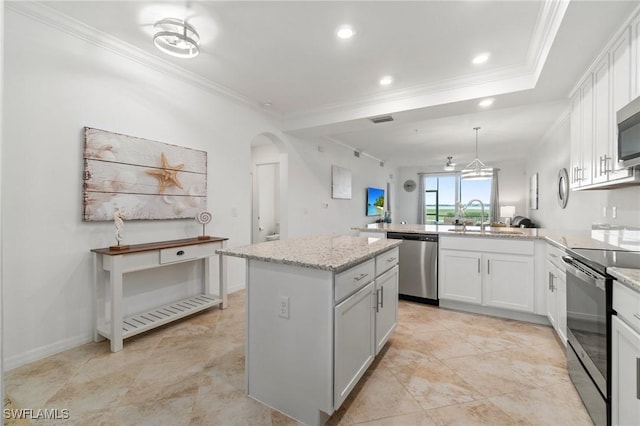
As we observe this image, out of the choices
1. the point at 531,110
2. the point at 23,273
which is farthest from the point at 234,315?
the point at 531,110

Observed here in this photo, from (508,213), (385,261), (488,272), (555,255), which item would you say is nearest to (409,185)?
(508,213)

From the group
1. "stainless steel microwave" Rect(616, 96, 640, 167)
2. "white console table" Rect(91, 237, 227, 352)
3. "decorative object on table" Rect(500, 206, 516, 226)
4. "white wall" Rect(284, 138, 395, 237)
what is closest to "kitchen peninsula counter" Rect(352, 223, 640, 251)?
"stainless steel microwave" Rect(616, 96, 640, 167)

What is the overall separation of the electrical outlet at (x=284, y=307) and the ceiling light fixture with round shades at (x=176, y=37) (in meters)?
2.19

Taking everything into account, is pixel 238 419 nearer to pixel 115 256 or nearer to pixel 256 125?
pixel 115 256

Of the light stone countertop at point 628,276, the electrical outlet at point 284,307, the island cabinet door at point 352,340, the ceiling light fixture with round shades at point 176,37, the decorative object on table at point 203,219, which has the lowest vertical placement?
the island cabinet door at point 352,340

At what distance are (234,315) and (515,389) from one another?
2.50 meters

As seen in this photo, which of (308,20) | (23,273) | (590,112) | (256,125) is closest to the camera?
(23,273)

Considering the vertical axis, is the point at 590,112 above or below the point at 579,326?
above

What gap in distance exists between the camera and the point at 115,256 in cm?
235

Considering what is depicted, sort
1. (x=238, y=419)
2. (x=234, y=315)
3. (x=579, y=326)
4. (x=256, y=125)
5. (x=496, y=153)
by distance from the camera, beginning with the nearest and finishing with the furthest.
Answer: (x=238, y=419) → (x=579, y=326) → (x=234, y=315) → (x=256, y=125) → (x=496, y=153)

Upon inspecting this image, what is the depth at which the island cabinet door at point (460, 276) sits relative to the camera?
10.4 feet

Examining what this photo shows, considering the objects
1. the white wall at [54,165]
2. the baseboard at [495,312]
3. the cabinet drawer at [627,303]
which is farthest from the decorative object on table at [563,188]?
the white wall at [54,165]

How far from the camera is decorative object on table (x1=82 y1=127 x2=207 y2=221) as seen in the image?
249 cm

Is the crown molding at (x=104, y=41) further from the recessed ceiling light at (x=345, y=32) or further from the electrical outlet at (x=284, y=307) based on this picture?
the electrical outlet at (x=284, y=307)
